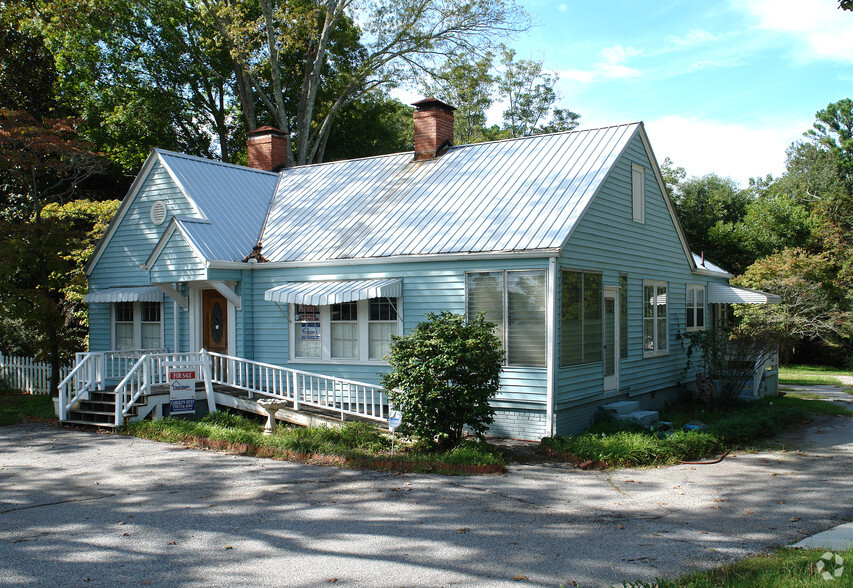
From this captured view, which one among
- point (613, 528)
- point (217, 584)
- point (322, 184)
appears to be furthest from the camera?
point (322, 184)

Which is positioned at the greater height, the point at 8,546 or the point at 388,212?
the point at 388,212

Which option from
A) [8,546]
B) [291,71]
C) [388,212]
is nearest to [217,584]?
[8,546]

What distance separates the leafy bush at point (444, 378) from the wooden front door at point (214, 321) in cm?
621

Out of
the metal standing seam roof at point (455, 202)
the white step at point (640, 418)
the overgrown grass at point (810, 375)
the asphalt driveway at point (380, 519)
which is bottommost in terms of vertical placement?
the overgrown grass at point (810, 375)

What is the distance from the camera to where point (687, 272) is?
18484mm

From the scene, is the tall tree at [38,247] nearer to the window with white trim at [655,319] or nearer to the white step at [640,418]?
the white step at [640,418]

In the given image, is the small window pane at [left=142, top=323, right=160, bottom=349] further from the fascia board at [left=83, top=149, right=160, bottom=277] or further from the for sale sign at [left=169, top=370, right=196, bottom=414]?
the for sale sign at [left=169, top=370, right=196, bottom=414]

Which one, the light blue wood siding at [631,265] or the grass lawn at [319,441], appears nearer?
the grass lawn at [319,441]

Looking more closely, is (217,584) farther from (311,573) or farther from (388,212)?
(388,212)

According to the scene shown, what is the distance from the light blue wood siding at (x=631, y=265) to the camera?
12750 millimetres

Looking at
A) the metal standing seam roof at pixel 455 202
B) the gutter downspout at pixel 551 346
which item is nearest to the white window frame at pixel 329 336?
the metal standing seam roof at pixel 455 202

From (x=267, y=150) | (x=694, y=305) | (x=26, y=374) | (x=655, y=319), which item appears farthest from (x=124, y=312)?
(x=694, y=305)

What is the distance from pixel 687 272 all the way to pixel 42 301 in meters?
16.1

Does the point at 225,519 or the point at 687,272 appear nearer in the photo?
the point at 225,519
